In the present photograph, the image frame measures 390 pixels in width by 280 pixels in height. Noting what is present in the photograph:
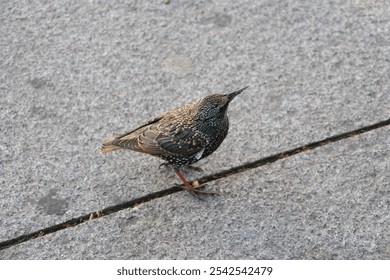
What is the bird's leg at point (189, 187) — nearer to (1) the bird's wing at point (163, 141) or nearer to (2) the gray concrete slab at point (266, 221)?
(2) the gray concrete slab at point (266, 221)

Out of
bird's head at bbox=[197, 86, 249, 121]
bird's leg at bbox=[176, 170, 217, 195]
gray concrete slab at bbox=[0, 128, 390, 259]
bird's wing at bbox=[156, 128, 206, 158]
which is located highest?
bird's head at bbox=[197, 86, 249, 121]

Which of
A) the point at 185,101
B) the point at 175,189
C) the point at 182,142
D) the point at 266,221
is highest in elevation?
the point at 182,142

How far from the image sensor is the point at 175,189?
4688 mm

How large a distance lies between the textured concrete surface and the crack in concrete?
0.04m

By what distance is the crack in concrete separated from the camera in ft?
14.3

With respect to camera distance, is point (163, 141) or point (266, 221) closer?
point (266, 221)

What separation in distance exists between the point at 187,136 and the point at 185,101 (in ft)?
2.80

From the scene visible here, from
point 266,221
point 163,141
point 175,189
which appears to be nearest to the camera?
point 266,221

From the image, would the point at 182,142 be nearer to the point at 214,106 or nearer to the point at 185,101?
the point at 214,106

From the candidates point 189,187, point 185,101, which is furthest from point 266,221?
point 185,101

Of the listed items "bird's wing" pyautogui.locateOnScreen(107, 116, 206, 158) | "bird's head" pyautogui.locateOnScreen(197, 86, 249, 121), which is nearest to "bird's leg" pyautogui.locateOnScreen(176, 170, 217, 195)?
"bird's wing" pyautogui.locateOnScreen(107, 116, 206, 158)

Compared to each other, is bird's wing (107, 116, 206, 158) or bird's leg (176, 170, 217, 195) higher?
bird's wing (107, 116, 206, 158)

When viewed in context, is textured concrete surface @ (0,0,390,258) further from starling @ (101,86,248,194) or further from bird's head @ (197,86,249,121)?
bird's head @ (197,86,249,121)

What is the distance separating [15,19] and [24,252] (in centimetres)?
265
